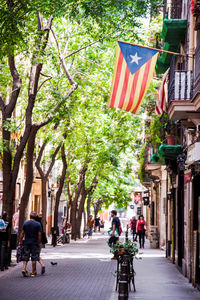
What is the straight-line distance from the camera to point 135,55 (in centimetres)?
1362

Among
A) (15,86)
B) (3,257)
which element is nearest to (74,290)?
(3,257)

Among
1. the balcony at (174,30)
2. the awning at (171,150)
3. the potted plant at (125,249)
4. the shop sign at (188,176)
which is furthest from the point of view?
the awning at (171,150)

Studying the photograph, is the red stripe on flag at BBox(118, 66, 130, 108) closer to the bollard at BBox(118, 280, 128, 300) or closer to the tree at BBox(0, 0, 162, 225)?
the tree at BBox(0, 0, 162, 225)

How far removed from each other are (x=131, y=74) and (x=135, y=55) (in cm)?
42

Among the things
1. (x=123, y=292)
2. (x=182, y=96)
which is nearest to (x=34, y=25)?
(x=182, y=96)

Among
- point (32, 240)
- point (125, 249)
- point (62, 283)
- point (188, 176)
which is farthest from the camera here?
point (188, 176)

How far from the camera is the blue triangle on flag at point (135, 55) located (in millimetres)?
13586

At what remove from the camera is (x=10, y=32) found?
15.0 metres

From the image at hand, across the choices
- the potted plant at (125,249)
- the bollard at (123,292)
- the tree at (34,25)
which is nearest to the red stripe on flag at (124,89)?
the tree at (34,25)

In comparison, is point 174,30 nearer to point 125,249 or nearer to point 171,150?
point 171,150

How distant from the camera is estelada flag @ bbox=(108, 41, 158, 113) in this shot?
536 inches

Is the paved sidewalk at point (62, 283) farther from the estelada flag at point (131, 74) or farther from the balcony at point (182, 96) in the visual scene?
the balcony at point (182, 96)

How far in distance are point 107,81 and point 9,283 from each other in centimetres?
1208

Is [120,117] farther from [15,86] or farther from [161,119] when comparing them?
[15,86]
